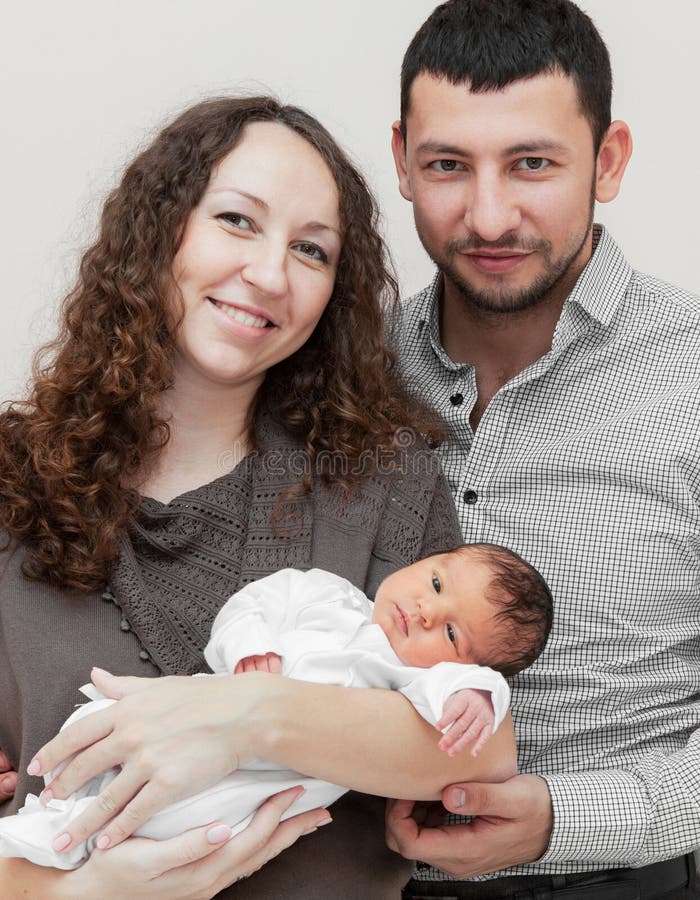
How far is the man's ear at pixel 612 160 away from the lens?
2426 millimetres

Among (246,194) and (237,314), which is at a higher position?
(246,194)

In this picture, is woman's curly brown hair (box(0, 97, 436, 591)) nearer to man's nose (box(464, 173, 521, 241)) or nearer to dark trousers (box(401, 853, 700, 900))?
man's nose (box(464, 173, 521, 241))

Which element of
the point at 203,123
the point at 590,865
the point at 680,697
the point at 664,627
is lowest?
the point at 590,865

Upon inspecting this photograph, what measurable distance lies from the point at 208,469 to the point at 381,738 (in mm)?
679

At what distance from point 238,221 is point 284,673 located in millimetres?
828

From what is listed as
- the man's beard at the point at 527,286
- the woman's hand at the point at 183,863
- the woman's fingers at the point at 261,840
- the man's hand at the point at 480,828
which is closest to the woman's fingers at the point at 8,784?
the woman's hand at the point at 183,863

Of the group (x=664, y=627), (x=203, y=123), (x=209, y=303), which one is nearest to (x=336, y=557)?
(x=209, y=303)

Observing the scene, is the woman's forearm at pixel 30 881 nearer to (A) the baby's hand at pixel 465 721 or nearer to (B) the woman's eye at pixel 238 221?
(A) the baby's hand at pixel 465 721

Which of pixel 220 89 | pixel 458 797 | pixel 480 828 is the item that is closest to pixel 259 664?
pixel 458 797

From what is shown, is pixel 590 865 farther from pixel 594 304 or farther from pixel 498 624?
pixel 594 304

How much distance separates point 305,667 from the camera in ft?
6.04

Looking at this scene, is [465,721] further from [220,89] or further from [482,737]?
[220,89]

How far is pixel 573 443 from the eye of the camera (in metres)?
2.27

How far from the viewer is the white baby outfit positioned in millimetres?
1703
